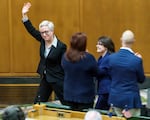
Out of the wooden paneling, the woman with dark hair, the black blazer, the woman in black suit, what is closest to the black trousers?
the woman in black suit

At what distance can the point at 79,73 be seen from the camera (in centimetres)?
581

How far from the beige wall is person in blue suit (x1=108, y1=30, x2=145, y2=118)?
3.45 meters

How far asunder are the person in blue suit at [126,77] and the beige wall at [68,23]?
11.3 ft

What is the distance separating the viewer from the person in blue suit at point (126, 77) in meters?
5.65

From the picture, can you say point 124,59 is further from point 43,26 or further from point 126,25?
point 126,25

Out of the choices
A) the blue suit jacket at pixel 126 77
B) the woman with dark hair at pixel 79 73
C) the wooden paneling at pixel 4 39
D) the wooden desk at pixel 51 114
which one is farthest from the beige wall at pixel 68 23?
the wooden desk at pixel 51 114

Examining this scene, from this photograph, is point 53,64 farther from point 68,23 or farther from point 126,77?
point 68,23

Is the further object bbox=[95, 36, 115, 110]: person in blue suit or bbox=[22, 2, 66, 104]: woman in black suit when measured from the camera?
bbox=[22, 2, 66, 104]: woman in black suit

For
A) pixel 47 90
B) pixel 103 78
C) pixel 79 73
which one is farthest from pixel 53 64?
pixel 79 73

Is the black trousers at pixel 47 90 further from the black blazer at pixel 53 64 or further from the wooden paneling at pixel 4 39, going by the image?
the wooden paneling at pixel 4 39

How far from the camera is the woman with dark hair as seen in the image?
5.78m

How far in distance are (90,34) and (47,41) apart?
2.58 m

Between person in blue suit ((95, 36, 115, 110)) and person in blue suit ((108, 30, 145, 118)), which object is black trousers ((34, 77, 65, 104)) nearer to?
person in blue suit ((95, 36, 115, 110))

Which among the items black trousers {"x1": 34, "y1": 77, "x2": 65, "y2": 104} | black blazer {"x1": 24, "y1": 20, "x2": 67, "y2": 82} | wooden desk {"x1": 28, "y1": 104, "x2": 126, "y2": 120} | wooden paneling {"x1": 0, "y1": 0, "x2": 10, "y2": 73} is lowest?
wooden desk {"x1": 28, "y1": 104, "x2": 126, "y2": 120}
